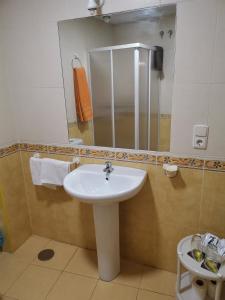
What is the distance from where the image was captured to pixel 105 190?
1.55 meters

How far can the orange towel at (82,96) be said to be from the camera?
1724mm

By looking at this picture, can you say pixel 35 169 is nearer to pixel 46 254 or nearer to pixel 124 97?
pixel 46 254

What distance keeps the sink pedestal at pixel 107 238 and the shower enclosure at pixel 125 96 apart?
471mm

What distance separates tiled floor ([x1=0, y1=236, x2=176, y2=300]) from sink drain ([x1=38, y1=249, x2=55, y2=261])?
0.11 feet

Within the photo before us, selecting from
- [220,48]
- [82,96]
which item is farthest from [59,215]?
[220,48]

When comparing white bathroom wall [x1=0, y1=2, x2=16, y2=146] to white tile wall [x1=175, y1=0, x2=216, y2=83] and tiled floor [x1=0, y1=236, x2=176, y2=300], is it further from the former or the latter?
white tile wall [x1=175, y1=0, x2=216, y2=83]

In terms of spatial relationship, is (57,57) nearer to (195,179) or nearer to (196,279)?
(195,179)

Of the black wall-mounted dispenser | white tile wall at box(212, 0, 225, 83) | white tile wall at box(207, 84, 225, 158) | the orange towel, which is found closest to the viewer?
white tile wall at box(212, 0, 225, 83)

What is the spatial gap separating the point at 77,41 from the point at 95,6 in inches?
12.7

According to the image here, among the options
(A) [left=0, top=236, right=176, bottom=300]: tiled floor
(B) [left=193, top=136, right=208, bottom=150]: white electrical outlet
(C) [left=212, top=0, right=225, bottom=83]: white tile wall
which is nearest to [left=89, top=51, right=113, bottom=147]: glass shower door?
(B) [left=193, top=136, right=208, bottom=150]: white electrical outlet

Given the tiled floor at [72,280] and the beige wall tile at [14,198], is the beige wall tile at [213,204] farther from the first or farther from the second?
the beige wall tile at [14,198]

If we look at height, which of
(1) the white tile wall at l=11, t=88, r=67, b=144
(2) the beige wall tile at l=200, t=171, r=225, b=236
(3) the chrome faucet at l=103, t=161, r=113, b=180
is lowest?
(2) the beige wall tile at l=200, t=171, r=225, b=236

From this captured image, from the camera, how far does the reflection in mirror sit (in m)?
1.46

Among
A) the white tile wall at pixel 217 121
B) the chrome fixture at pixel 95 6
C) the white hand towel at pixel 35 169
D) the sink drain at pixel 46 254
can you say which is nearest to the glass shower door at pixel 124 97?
the chrome fixture at pixel 95 6
